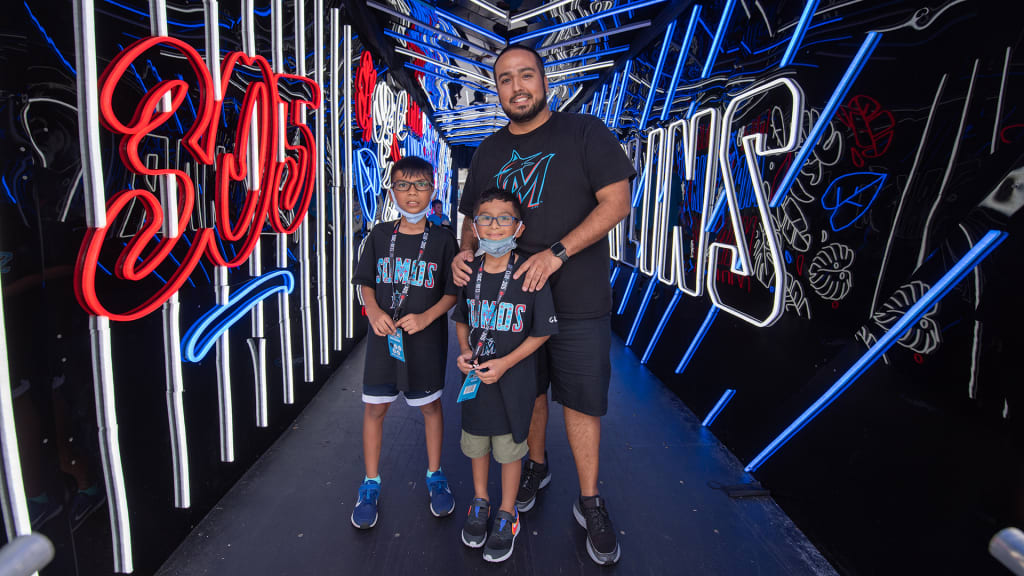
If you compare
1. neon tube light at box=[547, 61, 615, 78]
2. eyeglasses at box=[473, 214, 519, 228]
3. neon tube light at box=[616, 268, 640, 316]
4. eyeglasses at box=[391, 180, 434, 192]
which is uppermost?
neon tube light at box=[547, 61, 615, 78]

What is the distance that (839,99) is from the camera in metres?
1.79

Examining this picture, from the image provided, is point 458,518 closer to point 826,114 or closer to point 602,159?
point 602,159

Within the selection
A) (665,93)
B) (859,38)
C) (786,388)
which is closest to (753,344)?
(786,388)

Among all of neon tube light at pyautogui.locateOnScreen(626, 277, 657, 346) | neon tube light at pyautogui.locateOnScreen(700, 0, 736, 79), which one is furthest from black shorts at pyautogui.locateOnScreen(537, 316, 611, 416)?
neon tube light at pyautogui.locateOnScreen(626, 277, 657, 346)

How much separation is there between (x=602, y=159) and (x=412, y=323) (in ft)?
3.32

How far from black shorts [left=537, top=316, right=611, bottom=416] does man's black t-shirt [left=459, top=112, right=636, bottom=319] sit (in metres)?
0.06

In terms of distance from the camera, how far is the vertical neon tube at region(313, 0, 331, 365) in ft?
8.64

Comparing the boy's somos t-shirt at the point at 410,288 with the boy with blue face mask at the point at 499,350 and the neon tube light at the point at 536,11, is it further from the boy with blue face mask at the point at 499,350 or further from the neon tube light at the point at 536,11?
the neon tube light at the point at 536,11

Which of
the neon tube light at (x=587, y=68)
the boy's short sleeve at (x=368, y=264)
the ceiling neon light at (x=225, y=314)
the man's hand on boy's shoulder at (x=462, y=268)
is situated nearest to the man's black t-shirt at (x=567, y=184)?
the man's hand on boy's shoulder at (x=462, y=268)

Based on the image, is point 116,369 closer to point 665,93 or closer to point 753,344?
point 753,344

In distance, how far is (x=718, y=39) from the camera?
9.04 feet

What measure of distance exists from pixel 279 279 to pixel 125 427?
0.95m

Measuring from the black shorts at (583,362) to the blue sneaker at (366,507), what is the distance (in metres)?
0.95

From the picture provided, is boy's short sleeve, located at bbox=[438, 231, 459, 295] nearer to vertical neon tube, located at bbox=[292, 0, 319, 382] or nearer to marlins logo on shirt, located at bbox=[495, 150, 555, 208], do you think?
marlins logo on shirt, located at bbox=[495, 150, 555, 208]
